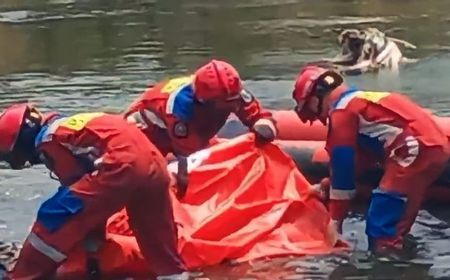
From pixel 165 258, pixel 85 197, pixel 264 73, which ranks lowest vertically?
pixel 264 73

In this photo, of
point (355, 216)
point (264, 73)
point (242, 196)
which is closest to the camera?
point (242, 196)

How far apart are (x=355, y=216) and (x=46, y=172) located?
3.30 m

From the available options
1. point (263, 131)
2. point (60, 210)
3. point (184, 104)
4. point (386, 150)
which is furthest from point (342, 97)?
point (60, 210)

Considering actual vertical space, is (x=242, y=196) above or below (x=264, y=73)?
above

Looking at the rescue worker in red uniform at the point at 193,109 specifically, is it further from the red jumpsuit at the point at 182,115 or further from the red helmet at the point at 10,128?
the red helmet at the point at 10,128

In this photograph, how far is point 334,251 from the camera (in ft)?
28.0

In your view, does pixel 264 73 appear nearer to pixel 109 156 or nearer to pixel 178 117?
pixel 178 117

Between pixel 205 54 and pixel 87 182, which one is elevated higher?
pixel 87 182

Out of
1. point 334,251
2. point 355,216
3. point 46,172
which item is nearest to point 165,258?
point 334,251

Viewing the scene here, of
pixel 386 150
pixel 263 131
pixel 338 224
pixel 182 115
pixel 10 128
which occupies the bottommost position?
pixel 338 224

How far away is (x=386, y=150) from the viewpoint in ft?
27.3

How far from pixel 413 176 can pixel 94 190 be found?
84.7 inches

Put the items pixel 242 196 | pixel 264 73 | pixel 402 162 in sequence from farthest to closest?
pixel 264 73
pixel 242 196
pixel 402 162

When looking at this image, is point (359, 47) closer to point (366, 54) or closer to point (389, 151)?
point (366, 54)
